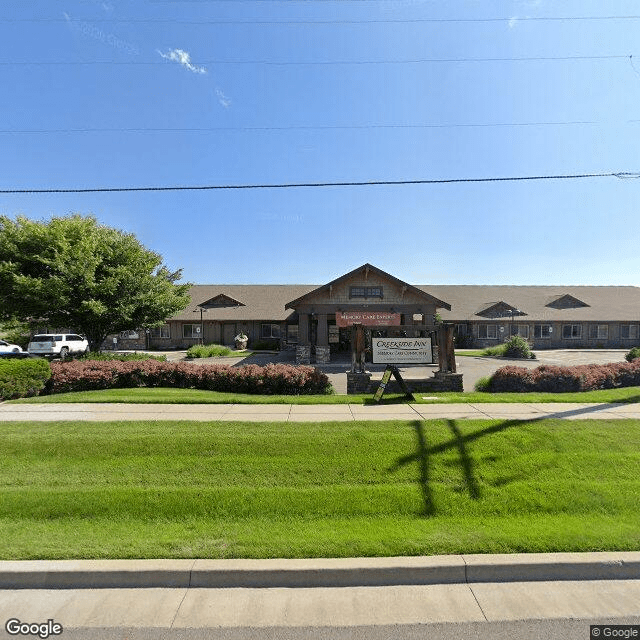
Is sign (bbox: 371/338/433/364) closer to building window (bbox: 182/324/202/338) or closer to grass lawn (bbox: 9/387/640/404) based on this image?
grass lawn (bbox: 9/387/640/404)

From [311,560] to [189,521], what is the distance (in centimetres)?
162

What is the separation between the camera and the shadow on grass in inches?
180

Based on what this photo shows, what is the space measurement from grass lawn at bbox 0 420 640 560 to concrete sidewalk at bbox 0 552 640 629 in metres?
0.18

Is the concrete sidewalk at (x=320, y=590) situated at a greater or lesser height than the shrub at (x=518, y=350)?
lesser

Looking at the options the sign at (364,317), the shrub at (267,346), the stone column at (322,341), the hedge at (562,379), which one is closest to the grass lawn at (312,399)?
the hedge at (562,379)

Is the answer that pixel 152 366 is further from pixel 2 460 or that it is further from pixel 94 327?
pixel 94 327

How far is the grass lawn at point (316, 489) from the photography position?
3.70m

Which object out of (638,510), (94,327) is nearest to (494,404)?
(638,510)

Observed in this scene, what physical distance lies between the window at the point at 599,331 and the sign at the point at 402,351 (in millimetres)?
33949

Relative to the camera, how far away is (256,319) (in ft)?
109

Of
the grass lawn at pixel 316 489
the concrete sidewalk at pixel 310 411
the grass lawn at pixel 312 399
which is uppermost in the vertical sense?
the grass lawn at pixel 312 399

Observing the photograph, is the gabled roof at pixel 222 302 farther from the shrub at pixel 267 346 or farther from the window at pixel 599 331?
the window at pixel 599 331

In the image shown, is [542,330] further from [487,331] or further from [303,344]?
[303,344]

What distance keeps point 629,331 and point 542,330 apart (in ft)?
29.6
